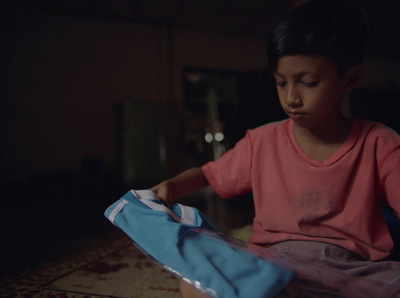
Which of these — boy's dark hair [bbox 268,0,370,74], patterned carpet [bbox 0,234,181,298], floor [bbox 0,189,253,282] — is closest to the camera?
boy's dark hair [bbox 268,0,370,74]

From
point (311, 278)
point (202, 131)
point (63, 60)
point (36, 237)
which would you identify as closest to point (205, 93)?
point (202, 131)

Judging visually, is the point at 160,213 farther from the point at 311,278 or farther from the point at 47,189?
the point at 47,189

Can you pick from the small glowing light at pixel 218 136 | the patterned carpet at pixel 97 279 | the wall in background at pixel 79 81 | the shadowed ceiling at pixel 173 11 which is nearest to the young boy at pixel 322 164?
the patterned carpet at pixel 97 279

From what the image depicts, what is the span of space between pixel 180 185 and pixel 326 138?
0.96ft

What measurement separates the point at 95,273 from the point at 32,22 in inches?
138

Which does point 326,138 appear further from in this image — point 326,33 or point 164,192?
point 164,192

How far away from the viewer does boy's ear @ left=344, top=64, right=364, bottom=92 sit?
1.51ft

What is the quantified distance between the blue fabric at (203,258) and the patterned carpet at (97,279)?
0.40 meters

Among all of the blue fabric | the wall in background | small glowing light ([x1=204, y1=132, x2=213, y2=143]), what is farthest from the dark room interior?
small glowing light ([x1=204, y1=132, x2=213, y2=143])

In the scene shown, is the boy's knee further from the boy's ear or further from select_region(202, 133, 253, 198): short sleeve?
the boy's ear

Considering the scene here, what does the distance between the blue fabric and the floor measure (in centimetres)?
74

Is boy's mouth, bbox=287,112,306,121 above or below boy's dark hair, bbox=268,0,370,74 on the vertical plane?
below

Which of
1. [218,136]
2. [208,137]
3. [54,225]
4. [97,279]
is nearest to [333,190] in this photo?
[97,279]

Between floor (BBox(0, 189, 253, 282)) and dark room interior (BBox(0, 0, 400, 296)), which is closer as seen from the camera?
floor (BBox(0, 189, 253, 282))
